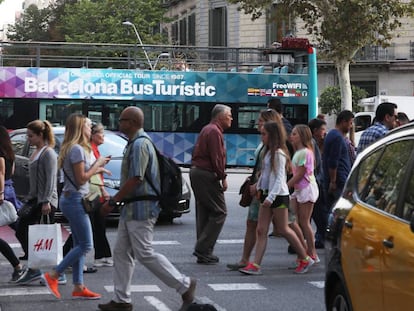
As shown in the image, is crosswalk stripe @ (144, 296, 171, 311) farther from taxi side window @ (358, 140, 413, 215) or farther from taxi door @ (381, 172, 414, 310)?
taxi door @ (381, 172, 414, 310)

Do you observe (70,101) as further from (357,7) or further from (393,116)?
(393,116)

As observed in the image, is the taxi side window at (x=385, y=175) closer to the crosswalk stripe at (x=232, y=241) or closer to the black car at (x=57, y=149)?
the crosswalk stripe at (x=232, y=241)

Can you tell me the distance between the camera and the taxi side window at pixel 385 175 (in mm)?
5855

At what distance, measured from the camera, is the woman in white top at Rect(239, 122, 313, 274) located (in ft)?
34.6

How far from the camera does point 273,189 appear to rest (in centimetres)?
1051

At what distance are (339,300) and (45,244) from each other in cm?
372

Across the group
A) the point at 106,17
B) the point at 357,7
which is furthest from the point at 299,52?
the point at 106,17

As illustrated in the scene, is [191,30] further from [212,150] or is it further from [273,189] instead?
[273,189]

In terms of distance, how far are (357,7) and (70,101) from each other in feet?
32.8

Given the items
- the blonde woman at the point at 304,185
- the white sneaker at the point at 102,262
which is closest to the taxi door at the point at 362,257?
the blonde woman at the point at 304,185

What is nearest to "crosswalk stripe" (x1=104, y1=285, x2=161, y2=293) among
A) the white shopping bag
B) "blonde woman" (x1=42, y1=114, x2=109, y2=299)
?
"blonde woman" (x1=42, y1=114, x2=109, y2=299)

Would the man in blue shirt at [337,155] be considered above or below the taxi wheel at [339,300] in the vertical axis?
above

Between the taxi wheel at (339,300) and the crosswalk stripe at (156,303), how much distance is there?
2438 mm

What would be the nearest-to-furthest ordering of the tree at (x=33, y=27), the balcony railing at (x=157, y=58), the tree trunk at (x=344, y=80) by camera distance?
the balcony railing at (x=157, y=58)
the tree trunk at (x=344, y=80)
the tree at (x=33, y=27)
